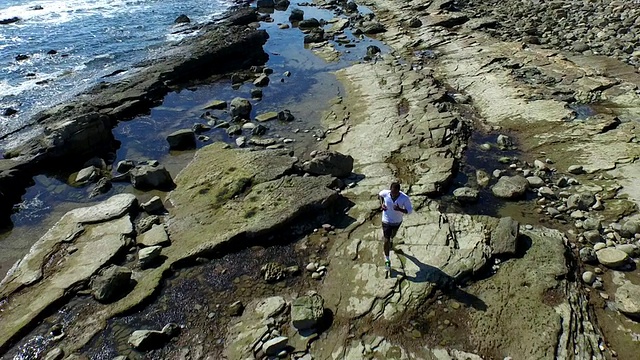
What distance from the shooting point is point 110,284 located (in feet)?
37.2

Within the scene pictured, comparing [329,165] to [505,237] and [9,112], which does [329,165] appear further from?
[9,112]

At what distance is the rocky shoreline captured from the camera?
9648mm

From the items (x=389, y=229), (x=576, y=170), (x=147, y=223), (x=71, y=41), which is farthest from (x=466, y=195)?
(x=71, y=41)

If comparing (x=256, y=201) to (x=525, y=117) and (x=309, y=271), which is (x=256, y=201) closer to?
(x=309, y=271)

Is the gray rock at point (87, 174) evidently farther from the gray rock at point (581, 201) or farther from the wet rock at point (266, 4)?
the wet rock at point (266, 4)

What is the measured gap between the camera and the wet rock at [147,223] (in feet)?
45.5

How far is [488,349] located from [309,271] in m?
4.88

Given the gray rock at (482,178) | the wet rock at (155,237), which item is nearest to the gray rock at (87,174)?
the wet rock at (155,237)

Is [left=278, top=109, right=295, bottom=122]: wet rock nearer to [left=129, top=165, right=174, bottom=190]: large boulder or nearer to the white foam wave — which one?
[left=129, top=165, right=174, bottom=190]: large boulder

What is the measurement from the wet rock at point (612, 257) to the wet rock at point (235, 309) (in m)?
9.48

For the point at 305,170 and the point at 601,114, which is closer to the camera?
the point at 305,170

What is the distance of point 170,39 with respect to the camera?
1332 inches

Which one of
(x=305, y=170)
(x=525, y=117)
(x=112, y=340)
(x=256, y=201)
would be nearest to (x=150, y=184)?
(x=256, y=201)

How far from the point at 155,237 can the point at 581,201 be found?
43.8ft
